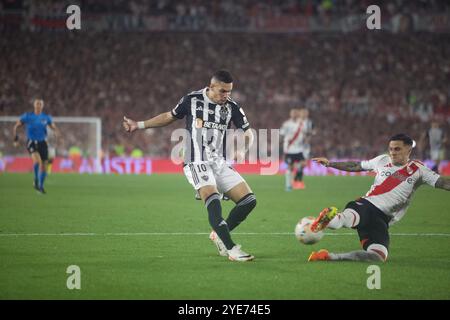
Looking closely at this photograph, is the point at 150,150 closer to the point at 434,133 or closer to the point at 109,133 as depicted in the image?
the point at 109,133

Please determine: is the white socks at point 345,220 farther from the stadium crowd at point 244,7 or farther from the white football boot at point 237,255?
the stadium crowd at point 244,7

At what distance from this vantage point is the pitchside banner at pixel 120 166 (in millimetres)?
32188

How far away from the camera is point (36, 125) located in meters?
20.3

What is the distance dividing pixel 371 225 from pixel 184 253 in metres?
2.27

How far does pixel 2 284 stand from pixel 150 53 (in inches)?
1465

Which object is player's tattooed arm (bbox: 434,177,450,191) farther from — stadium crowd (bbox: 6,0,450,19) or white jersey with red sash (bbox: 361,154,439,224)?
stadium crowd (bbox: 6,0,450,19)

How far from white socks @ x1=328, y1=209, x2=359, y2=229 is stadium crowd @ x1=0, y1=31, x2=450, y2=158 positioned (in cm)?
2677

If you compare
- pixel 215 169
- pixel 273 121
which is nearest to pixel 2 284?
pixel 215 169

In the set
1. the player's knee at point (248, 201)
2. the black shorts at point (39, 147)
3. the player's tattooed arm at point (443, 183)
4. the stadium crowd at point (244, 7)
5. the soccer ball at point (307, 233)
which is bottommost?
the soccer ball at point (307, 233)

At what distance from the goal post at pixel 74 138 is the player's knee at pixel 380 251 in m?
24.5

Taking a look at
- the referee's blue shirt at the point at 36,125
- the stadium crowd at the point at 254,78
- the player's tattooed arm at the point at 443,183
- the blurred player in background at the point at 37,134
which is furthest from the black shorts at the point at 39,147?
the stadium crowd at the point at 254,78

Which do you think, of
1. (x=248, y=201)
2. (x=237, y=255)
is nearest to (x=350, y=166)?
(x=248, y=201)

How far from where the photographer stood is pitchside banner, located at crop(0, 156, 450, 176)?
32188 millimetres

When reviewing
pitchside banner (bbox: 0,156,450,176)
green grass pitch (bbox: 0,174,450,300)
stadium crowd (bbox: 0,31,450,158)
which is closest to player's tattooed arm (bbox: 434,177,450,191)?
green grass pitch (bbox: 0,174,450,300)
